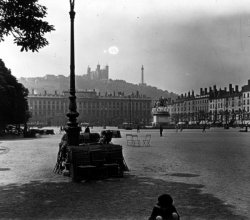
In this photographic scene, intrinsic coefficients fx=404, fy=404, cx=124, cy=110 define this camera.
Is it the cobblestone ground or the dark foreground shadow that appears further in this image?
the cobblestone ground

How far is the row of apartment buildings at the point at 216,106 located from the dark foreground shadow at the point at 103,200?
338 feet

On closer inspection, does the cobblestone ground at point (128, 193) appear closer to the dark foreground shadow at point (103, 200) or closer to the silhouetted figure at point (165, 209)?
the dark foreground shadow at point (103, 200)

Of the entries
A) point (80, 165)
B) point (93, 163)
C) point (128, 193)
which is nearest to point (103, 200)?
point (128, 193)

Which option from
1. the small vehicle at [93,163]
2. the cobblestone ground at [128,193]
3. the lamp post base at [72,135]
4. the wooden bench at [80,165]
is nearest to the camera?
the cobblestone ground at [128,193]

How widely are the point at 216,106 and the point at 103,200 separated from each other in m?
143

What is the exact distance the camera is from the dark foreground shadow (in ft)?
25.1

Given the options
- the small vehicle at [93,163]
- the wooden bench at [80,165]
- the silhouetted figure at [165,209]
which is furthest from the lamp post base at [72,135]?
the silhouetted figure at [165,209]

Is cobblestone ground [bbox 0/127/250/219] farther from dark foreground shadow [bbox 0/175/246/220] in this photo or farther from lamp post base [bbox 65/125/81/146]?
lamp post base [bbox 65/125/81/146]

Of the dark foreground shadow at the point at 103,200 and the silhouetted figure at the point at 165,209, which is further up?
the silhouetted figure at the point at 165,209

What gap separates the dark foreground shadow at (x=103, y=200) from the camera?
25.1ft

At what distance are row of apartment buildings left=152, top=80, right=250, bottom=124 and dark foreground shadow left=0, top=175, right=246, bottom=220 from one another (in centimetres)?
10291

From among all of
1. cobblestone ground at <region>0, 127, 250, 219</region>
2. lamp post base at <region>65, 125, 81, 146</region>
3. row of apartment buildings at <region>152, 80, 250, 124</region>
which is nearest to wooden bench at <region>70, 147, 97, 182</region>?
cobblestone ground at <region>0, 127, 250, 219</region>

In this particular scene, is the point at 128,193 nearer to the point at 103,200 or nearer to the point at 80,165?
the point at 103,200

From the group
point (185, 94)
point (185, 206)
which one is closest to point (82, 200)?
point (185, 206)
